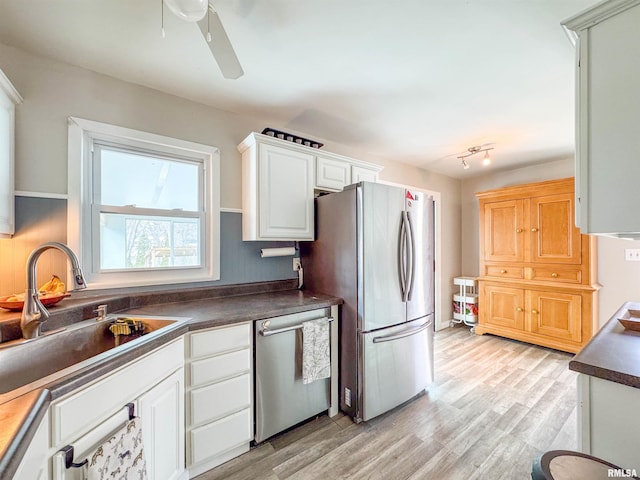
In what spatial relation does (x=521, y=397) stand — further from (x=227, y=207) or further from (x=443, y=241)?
(x=227, y=207)

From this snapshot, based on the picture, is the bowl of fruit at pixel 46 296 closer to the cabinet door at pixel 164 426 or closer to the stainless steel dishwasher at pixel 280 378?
the cabinet door at pixel 164 426

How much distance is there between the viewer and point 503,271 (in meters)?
3.67

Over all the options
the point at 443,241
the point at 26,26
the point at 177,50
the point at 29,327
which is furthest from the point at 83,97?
the point at 443,241

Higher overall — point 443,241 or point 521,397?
point 443,241

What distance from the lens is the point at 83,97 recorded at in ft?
5.75

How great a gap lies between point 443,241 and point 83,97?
14.4 feet

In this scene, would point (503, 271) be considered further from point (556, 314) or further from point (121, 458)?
point (121, 458)

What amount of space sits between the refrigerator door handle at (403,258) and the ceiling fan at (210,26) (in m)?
1.56

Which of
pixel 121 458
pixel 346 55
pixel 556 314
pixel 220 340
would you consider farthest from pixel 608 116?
→ pixel 556 314

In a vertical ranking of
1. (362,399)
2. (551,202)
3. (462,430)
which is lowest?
(462,430)

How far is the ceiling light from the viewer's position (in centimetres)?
90

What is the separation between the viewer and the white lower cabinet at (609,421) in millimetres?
876

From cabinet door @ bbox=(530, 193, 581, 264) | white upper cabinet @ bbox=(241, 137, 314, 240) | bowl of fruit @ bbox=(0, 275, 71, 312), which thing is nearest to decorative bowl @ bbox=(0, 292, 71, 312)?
bowl of fruit @ bbox=(0, 275, 71, 312)

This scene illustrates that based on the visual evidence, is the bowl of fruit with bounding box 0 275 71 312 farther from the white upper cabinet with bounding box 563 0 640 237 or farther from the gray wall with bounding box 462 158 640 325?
the gray wall with bounding box 462 158 640 325
